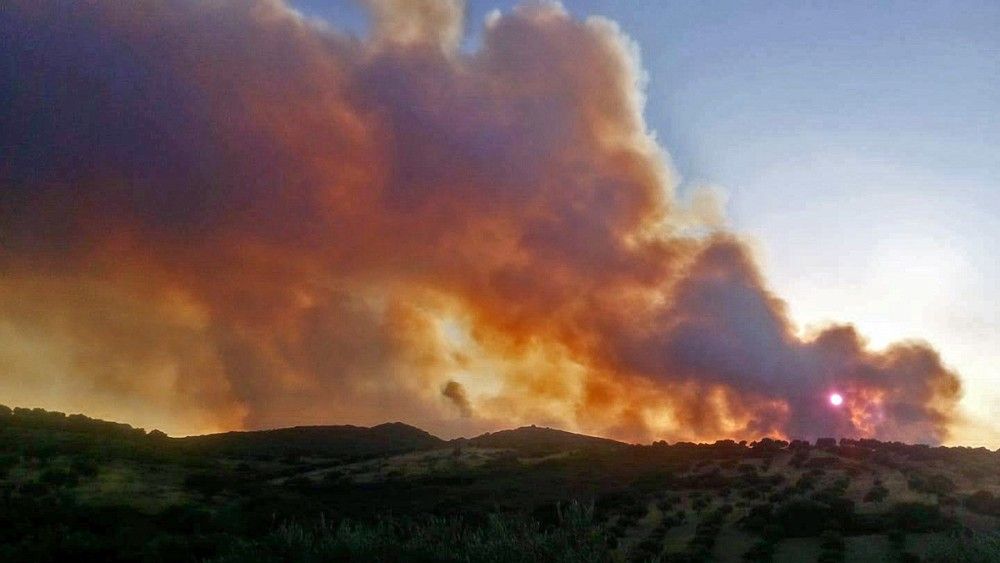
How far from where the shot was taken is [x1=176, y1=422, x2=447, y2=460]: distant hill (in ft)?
371

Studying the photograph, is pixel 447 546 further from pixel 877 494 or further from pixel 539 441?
pixel 539 441

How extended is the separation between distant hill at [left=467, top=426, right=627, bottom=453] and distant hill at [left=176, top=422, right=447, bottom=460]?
8770 mm

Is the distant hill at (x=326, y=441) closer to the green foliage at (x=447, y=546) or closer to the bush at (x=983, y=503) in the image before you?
the bush at (x=983, y=503)

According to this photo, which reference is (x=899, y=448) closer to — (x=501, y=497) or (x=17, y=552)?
(x=501, y=497)

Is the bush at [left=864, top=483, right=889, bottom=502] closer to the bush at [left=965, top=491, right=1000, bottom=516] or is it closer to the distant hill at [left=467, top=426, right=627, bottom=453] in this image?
the bush at [left=965, top=491, right=1000, bottom=516]

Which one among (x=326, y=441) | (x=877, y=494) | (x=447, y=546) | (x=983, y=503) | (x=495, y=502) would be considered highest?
(x=326, y=441)

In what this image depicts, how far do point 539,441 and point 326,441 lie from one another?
128 feet

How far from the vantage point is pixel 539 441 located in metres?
126

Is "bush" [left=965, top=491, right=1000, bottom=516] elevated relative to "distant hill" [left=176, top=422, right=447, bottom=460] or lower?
lower

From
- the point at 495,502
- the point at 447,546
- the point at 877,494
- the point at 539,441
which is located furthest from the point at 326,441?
the point at 447,546

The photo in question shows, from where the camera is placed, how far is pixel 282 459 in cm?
9306

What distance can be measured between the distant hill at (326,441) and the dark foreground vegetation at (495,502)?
50.9 feet

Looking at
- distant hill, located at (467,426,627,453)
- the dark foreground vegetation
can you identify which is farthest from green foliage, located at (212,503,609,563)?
distant hill, located at (467,426,627,453)

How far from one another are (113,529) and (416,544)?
76.3ft
